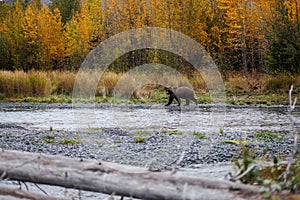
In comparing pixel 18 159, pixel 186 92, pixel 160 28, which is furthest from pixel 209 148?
pixel 160 28

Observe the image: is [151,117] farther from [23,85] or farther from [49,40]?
[49,40]

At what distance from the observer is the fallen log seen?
131 inches

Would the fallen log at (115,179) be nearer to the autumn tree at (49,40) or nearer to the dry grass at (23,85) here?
the dry grass at (23,85)

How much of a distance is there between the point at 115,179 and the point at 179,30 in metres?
24.2

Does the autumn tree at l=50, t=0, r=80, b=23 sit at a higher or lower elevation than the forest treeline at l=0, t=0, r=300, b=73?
higher

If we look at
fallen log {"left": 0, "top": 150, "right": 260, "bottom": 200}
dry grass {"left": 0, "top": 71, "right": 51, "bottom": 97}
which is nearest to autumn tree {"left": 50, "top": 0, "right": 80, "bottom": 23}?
dry grass {"left": 0, "top": 71, "right": 51, "bottom": 97}

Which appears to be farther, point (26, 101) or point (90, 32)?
point (90, 32)

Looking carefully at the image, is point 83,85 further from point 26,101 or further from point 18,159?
point 18,159

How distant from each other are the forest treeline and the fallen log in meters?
18.6

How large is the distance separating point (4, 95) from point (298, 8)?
13.6 meters

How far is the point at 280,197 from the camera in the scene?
3309 mm

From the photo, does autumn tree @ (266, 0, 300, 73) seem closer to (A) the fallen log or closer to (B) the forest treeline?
(B) the forest treeline

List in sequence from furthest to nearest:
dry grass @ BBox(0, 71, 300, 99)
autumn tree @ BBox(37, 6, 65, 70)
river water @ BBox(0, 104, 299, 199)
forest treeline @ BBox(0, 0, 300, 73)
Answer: autumn tree @ BBox(37, 6, 65, 70), forest treeline @ BBox(0, 0, 300, 73), dry grass @ BBox(0, 71, 300, 99), river water @ BBox(0, 104, 299, 199)

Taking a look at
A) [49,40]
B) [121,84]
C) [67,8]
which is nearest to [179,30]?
[121,84]
